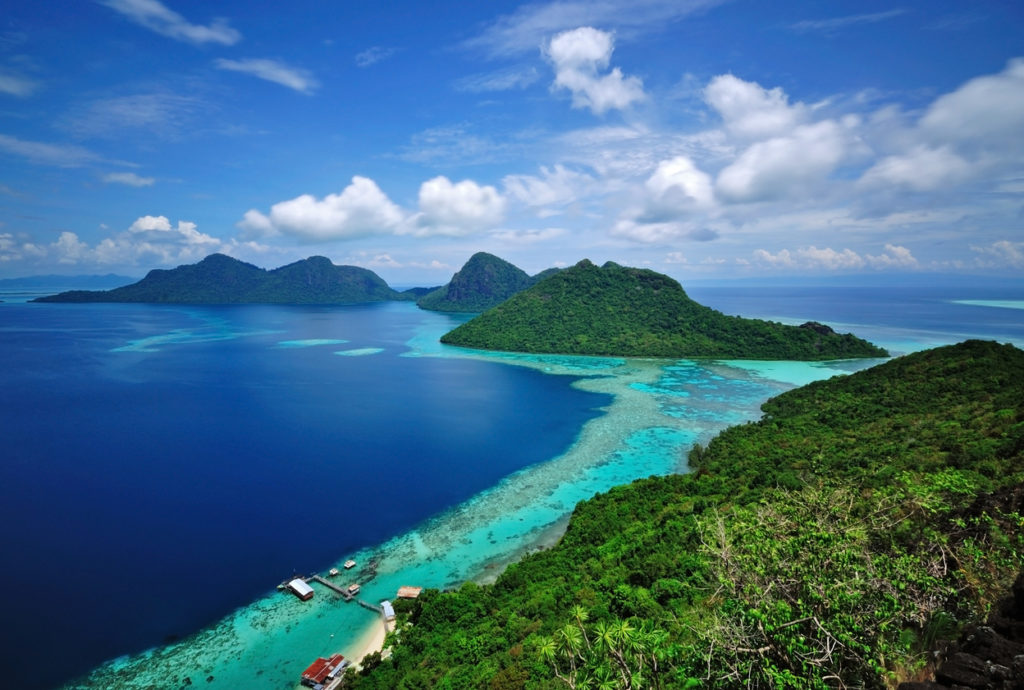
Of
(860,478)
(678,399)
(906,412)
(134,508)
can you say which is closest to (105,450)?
(134,508)

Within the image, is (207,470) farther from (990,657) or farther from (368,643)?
(990,657)

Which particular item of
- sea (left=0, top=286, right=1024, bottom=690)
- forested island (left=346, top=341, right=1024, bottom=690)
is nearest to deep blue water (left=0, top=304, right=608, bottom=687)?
sea (left=0, top=286, right=1024, bottom=690)

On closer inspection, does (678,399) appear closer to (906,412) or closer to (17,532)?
(906,412)

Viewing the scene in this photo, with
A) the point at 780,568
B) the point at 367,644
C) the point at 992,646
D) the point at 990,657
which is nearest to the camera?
the point at 990,657

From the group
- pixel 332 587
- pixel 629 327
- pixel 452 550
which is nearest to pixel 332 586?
pixel 332 587

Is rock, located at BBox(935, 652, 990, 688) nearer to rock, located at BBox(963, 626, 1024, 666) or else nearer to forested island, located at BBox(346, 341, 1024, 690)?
rock, located at BBox(963, 626, 1024, 666)

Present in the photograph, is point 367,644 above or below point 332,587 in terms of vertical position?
below
